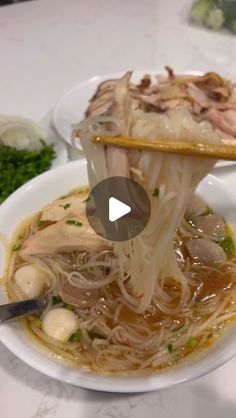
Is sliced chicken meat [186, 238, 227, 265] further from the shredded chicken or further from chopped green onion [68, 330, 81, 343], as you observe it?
the shredded chicken

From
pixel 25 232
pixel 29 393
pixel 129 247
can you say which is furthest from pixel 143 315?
pixel 25 232

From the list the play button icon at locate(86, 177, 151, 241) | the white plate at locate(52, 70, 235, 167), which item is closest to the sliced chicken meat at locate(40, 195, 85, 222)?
the play button icon at locate(86, 177, 151, 241)

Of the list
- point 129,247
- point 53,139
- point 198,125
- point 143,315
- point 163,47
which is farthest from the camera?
point 163,47

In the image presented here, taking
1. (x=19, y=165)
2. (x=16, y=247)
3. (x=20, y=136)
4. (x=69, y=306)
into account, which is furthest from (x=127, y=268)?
(x=20, y=136)

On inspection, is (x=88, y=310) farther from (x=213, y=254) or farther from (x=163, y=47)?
(x=163, y=47)

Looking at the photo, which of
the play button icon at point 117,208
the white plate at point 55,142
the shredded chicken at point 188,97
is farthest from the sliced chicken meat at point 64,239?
the shredded chicken at point 188,97

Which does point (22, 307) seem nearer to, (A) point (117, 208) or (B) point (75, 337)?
(B) point (75, 337)
